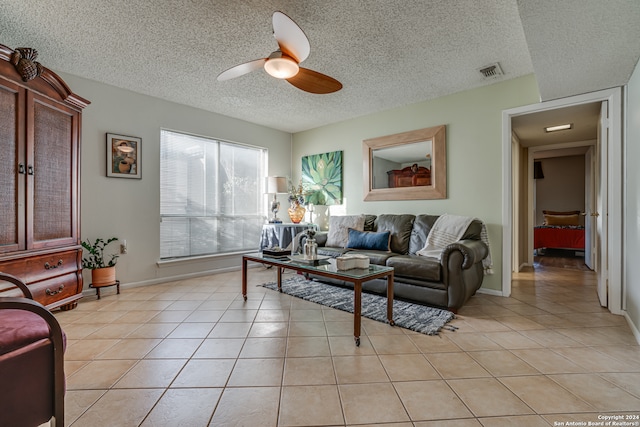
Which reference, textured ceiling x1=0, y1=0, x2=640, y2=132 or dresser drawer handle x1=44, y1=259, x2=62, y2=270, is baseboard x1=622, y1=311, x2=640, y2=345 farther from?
dresser drawer handle x1=44, y1=259, x2=62, y2=270

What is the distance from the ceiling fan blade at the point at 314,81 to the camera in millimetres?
2395

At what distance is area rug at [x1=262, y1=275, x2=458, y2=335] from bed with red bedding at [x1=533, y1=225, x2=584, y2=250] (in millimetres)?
5184

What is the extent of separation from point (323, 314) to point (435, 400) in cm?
138

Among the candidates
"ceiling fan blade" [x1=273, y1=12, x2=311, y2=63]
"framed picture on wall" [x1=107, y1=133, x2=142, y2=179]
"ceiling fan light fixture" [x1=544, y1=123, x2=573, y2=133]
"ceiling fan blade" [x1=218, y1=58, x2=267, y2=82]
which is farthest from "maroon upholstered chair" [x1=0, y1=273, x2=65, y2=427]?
"ceiling fan light fixture" [x1=544, y1=123, x2=573, y2=133]

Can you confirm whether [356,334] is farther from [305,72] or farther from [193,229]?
[193,229]

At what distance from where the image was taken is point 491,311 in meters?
2.87

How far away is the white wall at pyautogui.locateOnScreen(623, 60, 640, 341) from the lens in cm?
225

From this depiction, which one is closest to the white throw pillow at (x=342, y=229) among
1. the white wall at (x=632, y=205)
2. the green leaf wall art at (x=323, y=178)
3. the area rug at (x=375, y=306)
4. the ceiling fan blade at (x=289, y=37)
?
the area rug at (x=375, y=306)

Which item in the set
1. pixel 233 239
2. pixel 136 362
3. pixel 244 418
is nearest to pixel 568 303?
pixel 244 418

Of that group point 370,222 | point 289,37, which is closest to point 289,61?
point 289,37

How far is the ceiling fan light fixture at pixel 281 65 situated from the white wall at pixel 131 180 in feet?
8.08

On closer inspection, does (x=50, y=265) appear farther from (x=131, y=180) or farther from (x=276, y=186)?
(x=276, y=186)

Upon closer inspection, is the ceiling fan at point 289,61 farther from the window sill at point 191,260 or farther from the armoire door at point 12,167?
the window sill at point 191,260

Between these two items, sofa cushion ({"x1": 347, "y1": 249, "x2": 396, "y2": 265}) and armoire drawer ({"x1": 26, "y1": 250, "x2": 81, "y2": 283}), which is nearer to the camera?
armoire drawer ({"x1": 26, "y1": 250, "x2": 81, "y2": 283})
